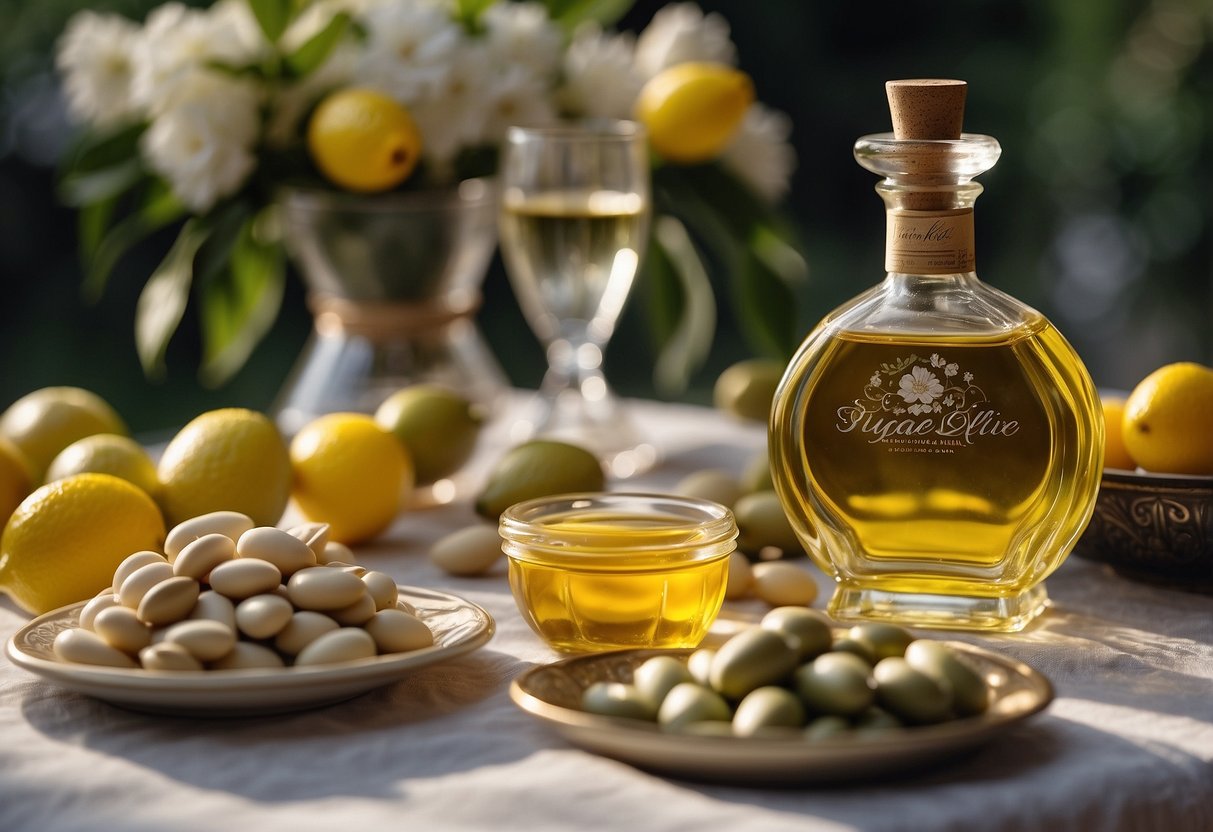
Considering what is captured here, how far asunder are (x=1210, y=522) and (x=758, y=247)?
624mm

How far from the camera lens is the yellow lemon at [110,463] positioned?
3.15ft

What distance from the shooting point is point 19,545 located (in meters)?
0.85

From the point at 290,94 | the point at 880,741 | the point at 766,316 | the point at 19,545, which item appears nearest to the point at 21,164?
the point at 290,94

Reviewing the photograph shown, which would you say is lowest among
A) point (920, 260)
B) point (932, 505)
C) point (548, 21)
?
point (932, 505)

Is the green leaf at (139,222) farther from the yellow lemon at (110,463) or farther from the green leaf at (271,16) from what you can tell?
the yellow lemon at (110,463)

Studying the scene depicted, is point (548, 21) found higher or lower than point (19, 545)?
higher

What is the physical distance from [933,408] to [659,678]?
271 mm

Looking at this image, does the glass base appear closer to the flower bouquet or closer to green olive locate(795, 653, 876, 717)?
green olive locate(795, 653, 876, 717)

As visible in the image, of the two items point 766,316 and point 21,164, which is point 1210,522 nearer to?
point 766,316

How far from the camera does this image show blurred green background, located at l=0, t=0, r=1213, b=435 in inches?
126

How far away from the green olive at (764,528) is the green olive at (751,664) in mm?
352

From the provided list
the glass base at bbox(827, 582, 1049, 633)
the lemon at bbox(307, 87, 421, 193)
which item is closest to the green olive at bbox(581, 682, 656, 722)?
the glass base at bbox(827, 582, 1049, 633)

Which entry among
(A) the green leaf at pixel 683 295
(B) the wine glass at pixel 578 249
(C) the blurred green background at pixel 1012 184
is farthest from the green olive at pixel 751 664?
(C) the blurred green background at pixel 1012 184

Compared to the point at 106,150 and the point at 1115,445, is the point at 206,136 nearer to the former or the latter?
the point at 106,150
